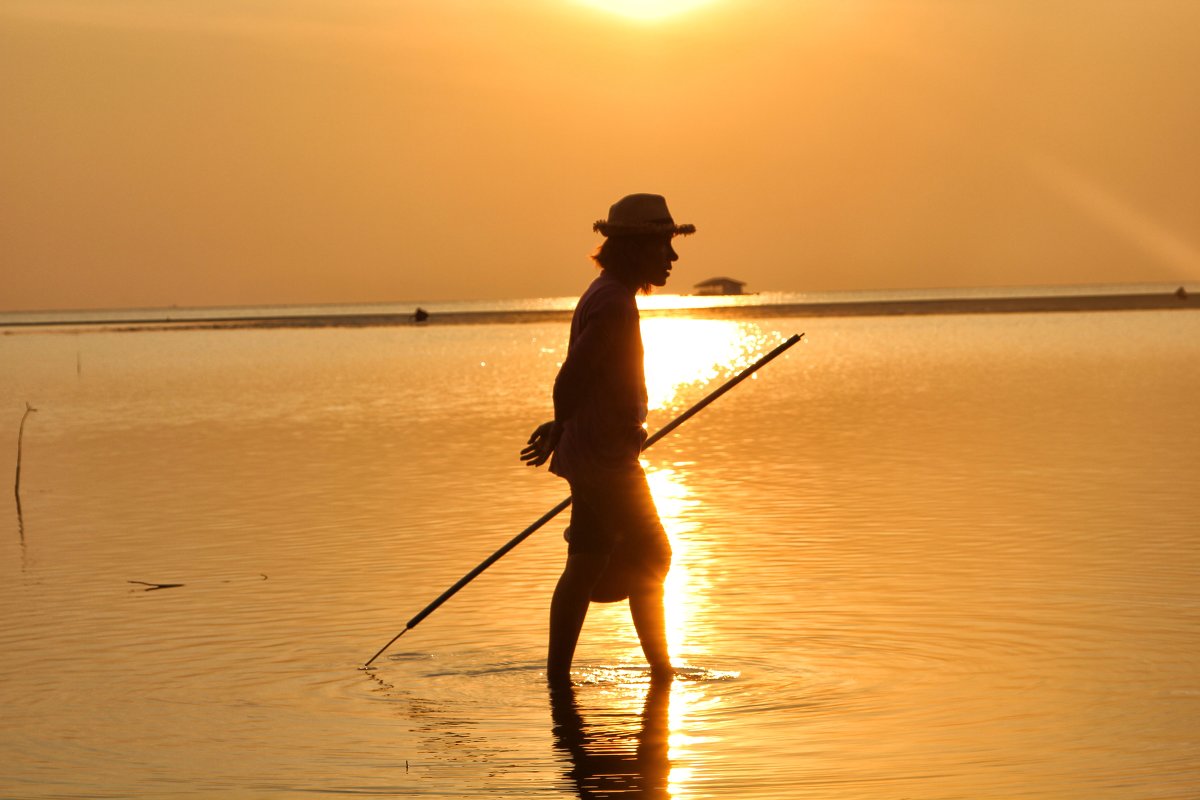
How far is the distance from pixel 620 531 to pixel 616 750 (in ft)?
3.65

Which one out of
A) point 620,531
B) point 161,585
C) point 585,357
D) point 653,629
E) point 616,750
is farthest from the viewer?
point 161,585

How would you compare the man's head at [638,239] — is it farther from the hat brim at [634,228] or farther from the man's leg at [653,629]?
the man's leg at [653,629]

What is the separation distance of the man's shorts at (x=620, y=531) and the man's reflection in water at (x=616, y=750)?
409 millimetres

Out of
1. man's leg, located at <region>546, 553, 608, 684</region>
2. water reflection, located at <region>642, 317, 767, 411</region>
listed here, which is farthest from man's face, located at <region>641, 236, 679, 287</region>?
water reflection, located at <region>642, 317, 767, 411</region>

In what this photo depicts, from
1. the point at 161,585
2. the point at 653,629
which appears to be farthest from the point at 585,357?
the point at 161,585

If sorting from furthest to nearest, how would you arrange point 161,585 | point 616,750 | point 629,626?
1. point 161,585
2. point 629,626
3. point 616,750

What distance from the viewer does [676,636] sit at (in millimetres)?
8109

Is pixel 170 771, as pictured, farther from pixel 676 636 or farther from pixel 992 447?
pixel 992 447

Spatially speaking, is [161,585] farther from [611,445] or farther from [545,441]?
[611,445]

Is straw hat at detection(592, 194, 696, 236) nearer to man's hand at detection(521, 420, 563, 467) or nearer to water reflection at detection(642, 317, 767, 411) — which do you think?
man's hand at detection(521, 420, 563, 467)

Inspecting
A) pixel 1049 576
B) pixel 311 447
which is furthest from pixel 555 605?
pixel 311 447

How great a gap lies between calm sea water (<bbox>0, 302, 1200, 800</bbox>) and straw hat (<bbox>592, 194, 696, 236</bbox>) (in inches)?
63.7

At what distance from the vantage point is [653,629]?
7219 mm

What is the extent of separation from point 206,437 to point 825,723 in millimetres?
15064
